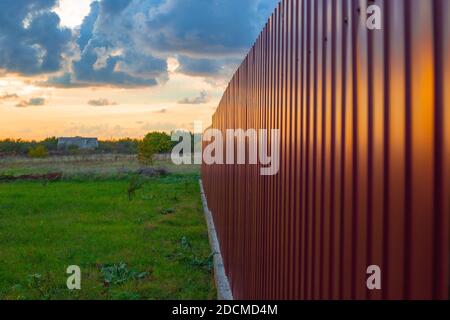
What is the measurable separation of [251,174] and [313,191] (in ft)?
8.30

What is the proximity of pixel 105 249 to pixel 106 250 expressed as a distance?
118 mm

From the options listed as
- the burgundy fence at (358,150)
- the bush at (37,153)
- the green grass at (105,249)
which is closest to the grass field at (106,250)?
the green grass at (105,249)

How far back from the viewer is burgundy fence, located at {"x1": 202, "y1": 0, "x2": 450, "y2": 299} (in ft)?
5.51

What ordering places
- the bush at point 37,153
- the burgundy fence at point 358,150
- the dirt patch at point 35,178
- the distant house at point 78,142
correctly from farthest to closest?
1. the distant house at point 78,142
2. the bush at point 37,153
3. the dirt patch at point 35,178
4. the burgundy fence at point 358,150

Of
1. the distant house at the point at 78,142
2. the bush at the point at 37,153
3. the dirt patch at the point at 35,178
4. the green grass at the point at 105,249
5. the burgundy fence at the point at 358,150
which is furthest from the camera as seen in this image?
the distant house at the point at 78,142

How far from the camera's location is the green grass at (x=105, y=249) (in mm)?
8891

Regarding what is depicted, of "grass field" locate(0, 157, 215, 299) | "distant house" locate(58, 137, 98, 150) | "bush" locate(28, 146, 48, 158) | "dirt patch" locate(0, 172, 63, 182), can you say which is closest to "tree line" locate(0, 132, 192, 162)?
"bush" locate(28, 146, 48, 158)

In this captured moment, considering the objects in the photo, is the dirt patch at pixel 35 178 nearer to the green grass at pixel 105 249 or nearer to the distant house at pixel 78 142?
the green grass at pixel 105 249

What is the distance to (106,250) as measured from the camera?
12.2 metres

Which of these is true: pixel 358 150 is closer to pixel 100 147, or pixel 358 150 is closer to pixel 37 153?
pixel 37 153

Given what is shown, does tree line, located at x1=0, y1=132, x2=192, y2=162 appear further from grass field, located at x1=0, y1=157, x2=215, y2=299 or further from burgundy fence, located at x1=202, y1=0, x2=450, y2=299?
burgundy fence, located at x1=202, y1=0, x2=450, y2=299

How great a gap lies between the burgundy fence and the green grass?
496 cm
